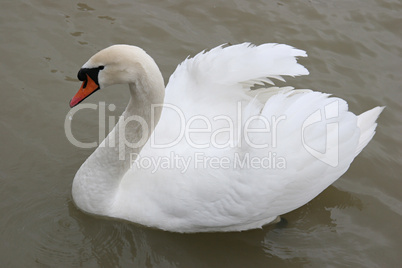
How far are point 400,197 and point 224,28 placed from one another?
321cm

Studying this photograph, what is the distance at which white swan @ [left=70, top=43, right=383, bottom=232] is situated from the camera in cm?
396

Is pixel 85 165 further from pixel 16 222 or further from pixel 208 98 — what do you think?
pixel 208 98

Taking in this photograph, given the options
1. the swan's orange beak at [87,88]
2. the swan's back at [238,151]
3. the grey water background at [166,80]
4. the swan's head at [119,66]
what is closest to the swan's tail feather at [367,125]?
the swan's back at [238,151]

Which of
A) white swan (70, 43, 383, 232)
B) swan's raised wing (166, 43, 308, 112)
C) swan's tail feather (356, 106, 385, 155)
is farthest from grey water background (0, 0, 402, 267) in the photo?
swan's raised wing (166, 43, 308, 112)

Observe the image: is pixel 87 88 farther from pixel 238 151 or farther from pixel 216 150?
pixel 238 151

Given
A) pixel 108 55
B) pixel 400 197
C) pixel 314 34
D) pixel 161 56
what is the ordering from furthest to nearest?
pixel 314 34
pixel 161 56
pixel 400 197
pixel 108 55

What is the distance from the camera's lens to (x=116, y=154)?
4.23 m

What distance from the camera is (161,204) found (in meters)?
4.18

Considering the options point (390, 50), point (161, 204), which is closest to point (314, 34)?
point (390, 50)

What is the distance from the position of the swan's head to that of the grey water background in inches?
57.3

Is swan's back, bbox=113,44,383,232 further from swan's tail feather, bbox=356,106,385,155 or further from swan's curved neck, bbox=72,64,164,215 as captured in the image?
swan's curved neck, bbox=72,64,164,215

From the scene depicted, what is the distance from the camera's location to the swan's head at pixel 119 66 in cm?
363

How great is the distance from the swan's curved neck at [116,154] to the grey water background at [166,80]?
30 centimetres

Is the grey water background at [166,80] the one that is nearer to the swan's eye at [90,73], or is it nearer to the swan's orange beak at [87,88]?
the swan's orange beak at [87,88]
